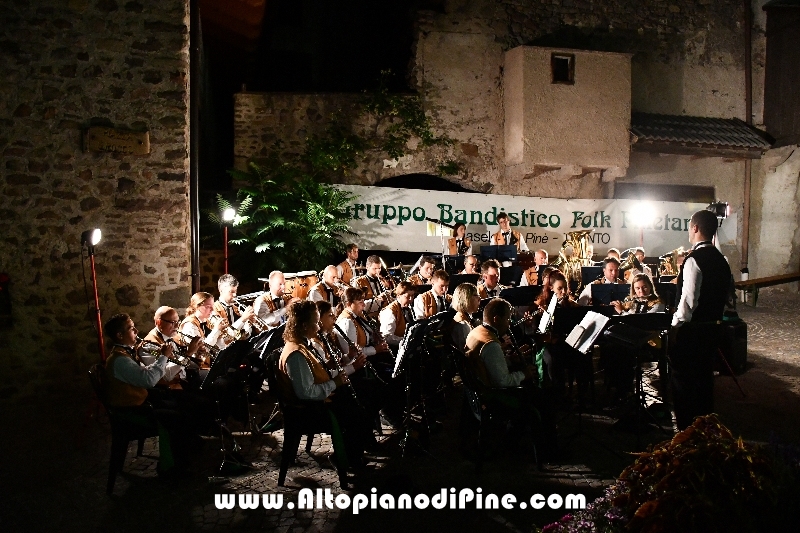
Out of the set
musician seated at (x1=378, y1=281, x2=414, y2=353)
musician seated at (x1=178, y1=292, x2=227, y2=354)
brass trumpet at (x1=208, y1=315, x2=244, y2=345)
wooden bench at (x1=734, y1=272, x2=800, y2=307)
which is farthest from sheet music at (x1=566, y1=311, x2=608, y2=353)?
wooden bench at (x1=734, y1=272, x2=800, y2=307)

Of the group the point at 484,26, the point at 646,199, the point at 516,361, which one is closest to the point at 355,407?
the point at 516,361

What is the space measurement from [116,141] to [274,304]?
2634 mm

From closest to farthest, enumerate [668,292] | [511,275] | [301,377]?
1. [301,377]
2. [668,292]
3. [511,275]

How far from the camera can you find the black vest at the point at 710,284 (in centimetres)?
521

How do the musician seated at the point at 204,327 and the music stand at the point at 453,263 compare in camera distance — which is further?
the music stand at the point at 453,263

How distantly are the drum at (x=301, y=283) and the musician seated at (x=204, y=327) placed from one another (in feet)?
6.95

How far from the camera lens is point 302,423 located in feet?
15.2

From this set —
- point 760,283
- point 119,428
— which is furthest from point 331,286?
point 760,283

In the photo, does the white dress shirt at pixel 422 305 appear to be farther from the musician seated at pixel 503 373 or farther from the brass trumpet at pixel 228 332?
the brass trumpet at pixel 228 332

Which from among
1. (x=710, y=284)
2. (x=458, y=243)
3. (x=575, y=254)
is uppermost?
(x=458, y=243)

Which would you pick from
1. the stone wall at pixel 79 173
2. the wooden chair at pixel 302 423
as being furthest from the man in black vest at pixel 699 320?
the stone wall at pixel 79 173

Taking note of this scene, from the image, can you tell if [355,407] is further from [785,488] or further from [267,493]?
[785,488]

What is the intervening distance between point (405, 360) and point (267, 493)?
1.42 m

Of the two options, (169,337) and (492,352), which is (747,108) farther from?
(169,337)
